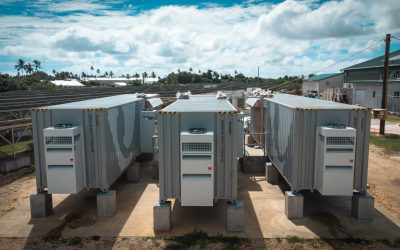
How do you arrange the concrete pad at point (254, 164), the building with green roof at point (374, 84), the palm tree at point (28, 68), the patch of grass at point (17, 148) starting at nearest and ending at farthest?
the concrete pad at point (254, 164) → the patch of grass at point (17, 148) → the building with green roof at point (374, 84) → the palm tree at point (28, 68)

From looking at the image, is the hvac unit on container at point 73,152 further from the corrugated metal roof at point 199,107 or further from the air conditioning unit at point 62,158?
the corrugated metal roof at point 199,107

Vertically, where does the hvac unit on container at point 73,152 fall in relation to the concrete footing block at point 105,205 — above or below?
above

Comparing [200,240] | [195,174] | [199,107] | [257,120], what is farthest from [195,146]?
[257,120]

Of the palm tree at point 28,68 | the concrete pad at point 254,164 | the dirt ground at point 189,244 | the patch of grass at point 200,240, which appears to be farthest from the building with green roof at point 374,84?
the palm tree at point 28,68

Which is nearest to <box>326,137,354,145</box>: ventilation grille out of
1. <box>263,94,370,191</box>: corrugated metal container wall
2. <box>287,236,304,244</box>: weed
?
<box>263,94,370,191</box>: corrugated metal container wall

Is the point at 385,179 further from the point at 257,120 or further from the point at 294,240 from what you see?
the point at 294,240

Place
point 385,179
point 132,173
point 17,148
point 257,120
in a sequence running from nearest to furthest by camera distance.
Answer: point 132,173, point 385,179, point 257,120, point 17,148

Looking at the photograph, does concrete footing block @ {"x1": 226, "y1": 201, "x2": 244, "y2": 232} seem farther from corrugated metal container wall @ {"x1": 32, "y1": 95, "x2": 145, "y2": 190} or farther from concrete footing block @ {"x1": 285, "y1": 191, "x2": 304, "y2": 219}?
corrugated metal container wall @ {"x1": 32, "y1": 95, "x2": 145, "y2": 190}
